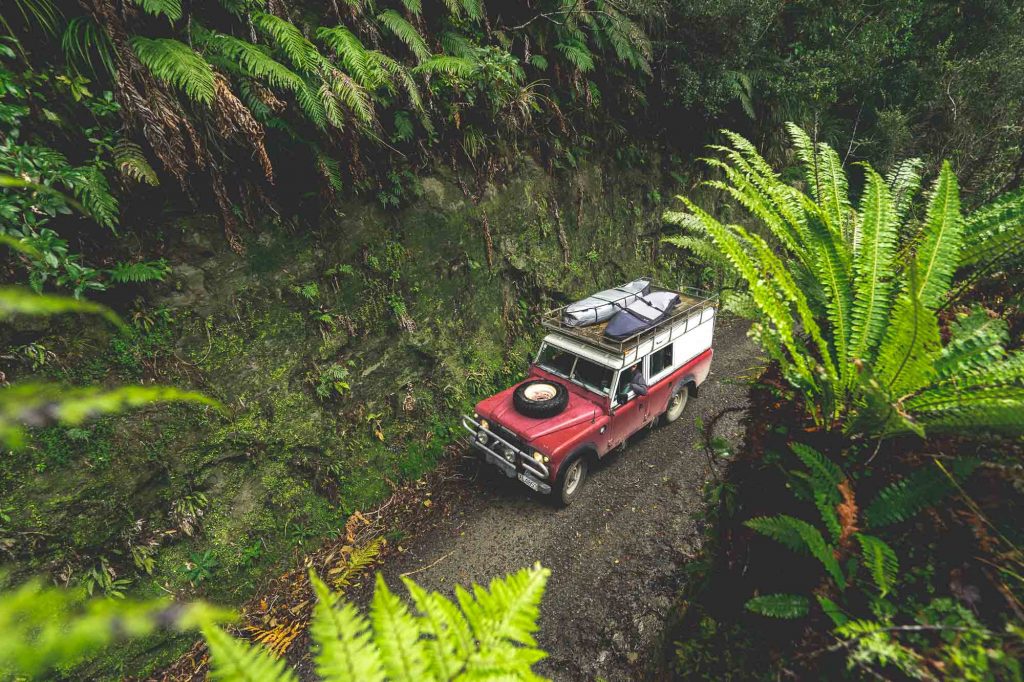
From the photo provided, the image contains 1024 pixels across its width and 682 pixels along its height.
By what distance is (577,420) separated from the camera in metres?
5.74

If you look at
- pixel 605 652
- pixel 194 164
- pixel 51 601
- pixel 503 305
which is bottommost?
pixel 605 652

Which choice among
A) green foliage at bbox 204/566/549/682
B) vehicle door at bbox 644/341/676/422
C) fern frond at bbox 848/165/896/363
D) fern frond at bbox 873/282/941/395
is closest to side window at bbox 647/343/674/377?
vehicle door at bbox 644/341/676/422

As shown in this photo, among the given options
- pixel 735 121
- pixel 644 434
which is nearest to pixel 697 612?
pixel 644 434

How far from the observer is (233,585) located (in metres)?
5.21

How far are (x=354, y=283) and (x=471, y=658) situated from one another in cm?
601

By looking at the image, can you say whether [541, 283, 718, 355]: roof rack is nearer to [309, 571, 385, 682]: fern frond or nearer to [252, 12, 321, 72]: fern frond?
A: [252, 12, 321, 72]: fern frond

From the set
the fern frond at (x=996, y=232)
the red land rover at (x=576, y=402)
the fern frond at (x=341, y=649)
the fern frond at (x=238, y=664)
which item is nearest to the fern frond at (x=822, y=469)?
the fern frond at (x=996, y=232)

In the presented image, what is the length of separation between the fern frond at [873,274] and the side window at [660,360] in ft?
13.1

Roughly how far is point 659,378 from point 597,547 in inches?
107

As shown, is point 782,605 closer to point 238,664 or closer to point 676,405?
point 238,664

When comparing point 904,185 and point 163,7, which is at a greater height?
point 163,7

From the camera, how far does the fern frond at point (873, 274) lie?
2.28 metres

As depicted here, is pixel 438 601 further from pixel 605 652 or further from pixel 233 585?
pixel 233 585

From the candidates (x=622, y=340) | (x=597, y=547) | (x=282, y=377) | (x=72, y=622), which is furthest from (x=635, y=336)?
(x=72, y=622)
